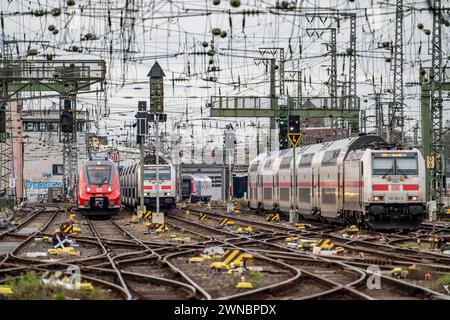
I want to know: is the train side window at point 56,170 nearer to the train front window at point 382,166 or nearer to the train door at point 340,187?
the train door at point 340,187

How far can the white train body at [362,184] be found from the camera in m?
33.7

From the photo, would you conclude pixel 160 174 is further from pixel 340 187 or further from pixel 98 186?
pixel 340 187

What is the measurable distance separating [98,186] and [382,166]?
790 inches

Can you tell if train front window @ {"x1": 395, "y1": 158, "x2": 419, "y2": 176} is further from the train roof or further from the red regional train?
the train roof

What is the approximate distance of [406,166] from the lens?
34094mm

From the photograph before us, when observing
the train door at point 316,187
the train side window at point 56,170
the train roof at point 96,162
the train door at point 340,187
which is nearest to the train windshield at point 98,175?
the train roof at point 96,162

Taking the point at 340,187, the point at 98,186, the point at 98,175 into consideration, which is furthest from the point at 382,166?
the point at 98,175

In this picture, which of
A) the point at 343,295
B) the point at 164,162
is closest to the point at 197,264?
the point at 343,295

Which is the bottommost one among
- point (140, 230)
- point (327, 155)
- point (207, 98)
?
point (140, 230)

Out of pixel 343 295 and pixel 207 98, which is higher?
pixel 207 98

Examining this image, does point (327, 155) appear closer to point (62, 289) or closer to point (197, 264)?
point (197, 264)
